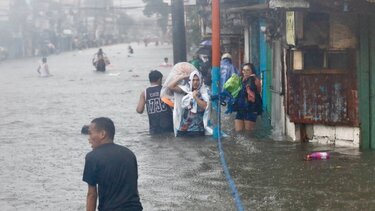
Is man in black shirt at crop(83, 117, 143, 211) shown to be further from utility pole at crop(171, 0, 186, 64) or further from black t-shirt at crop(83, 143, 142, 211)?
utility pole at crop(171, 0, 186, 64)

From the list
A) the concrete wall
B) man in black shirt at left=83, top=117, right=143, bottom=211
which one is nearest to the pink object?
the concrete wall

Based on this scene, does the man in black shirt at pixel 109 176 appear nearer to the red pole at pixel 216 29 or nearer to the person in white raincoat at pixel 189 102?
the red pole at pixel 216 29

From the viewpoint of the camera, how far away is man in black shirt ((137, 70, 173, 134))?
1366cm

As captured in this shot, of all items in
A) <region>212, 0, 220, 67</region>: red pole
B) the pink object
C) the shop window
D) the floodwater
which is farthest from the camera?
<region>212, 0, 220, 67</region>: red pole

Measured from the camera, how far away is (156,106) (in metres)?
13.7

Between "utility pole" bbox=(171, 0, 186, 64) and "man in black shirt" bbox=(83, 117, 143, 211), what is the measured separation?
14.4 m

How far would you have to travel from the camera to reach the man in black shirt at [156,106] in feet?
44.8

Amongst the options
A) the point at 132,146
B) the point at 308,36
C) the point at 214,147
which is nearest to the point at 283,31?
the point at 308,36

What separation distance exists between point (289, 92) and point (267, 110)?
499 cm

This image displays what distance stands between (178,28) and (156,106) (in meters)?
7.32

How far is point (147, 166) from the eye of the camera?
1125 centimetres

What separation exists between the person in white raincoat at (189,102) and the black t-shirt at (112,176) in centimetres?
743

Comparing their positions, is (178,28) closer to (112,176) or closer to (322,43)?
(322,43)

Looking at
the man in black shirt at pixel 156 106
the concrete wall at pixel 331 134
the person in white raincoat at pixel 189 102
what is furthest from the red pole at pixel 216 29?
the concrete wall at pixel 331 134
